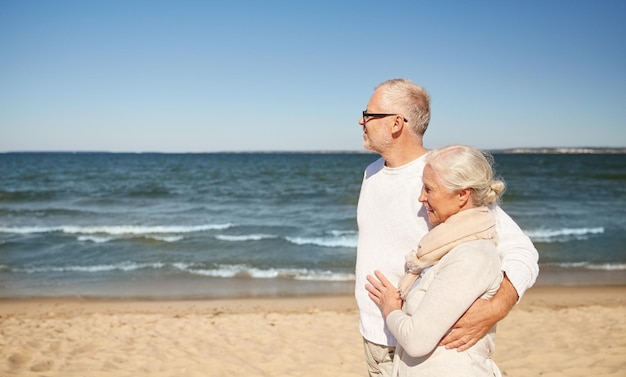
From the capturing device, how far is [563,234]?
1438cm

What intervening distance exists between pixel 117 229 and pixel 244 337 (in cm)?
1043

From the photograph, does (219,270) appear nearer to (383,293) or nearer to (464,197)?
(383,293)

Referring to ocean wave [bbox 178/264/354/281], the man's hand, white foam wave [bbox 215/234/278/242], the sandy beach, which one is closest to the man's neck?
the man's hand

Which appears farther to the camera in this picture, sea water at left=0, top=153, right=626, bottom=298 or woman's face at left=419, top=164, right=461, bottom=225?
sea water at left=0, top=153, right=626, bottom=298

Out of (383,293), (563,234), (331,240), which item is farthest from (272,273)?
(563,234)

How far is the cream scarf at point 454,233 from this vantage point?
5.90ft

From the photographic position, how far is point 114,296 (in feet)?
27.7

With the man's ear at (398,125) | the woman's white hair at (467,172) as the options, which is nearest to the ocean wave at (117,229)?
the man's ear at (398,125)

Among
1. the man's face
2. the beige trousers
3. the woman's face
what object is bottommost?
the beige trousers

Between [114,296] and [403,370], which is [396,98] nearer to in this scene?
[403,370]

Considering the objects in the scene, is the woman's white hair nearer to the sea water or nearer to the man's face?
the man's face

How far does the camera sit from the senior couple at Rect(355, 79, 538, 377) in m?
1.72

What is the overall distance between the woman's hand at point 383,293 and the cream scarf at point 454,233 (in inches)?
8.0

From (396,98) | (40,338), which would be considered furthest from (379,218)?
(40,338)
